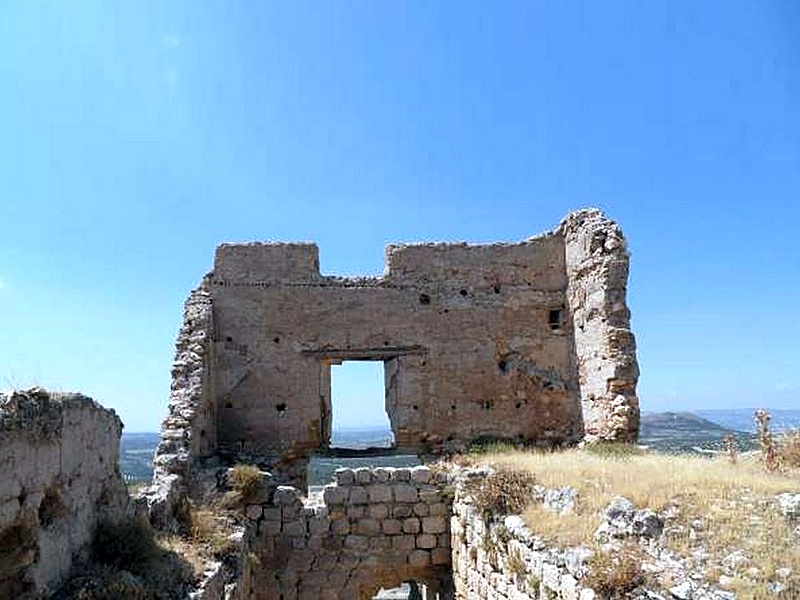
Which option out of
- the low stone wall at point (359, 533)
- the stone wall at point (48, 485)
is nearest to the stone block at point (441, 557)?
the low stone wall at point (359, 533)

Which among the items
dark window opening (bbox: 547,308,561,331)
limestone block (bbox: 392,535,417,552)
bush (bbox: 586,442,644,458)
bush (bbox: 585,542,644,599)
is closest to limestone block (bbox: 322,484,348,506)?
limestone block (bbox: 392,535,417,552)

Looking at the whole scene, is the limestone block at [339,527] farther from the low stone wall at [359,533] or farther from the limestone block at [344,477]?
the limestone block at [344,477]

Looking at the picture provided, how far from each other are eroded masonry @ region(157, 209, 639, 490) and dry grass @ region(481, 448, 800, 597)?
14.6ft

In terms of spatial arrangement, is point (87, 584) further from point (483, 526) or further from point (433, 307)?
point (433, 307)

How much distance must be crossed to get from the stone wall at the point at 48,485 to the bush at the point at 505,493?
421cm

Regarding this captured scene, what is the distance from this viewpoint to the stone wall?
15.7ft

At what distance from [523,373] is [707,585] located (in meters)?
8.98

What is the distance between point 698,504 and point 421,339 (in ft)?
25.9

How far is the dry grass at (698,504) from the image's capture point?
537 centimetres

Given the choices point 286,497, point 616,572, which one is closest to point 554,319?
point 286,497

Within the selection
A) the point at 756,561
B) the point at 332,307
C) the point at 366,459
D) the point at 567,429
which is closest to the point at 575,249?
the point at 567,429

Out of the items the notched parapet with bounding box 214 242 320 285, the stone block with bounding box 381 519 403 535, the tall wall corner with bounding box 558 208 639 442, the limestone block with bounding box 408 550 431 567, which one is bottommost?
the limestone block with bounding box 408 550 431 567

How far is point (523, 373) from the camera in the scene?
46.1 ft

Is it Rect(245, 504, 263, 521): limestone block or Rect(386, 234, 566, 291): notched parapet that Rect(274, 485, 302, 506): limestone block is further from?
Rect(386, 234, 566, 291): notched parapet
